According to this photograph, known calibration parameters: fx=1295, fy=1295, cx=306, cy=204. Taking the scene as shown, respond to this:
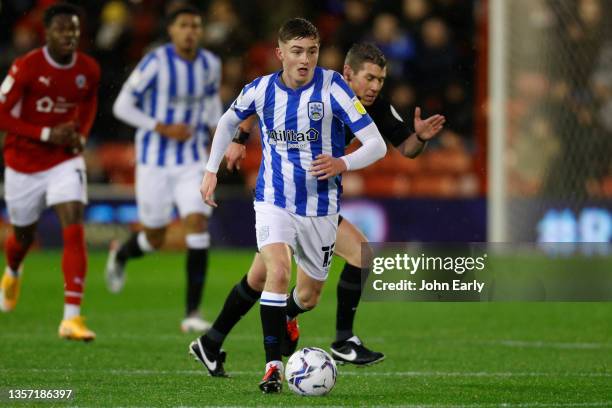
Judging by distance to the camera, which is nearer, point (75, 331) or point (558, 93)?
point (75, 331)

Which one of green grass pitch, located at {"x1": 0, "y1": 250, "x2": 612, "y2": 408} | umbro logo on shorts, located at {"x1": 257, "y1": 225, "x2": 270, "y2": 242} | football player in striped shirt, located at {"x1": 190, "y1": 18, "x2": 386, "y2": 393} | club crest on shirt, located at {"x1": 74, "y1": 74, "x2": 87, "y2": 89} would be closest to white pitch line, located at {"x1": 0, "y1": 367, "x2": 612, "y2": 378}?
green grass pitch, located at {"x1": 0, "y1": 250, "x2": 612, "y2": 408}

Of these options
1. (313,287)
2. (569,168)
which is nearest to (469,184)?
(569,168)

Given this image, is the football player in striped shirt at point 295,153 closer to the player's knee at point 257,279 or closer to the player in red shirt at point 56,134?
the player's knee at point 257,279

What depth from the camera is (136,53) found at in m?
18.7

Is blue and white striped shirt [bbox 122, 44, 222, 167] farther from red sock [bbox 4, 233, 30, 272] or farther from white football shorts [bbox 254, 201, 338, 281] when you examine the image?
white football shorts [bbox 254, 201, 338, 281]

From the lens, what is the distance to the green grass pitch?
20.8ft

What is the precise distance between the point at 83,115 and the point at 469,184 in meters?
8.23

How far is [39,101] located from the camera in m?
9.12

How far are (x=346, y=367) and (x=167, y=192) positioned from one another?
10.5 ft

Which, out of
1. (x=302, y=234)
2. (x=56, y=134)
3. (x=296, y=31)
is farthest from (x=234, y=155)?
(x=56, y=134)

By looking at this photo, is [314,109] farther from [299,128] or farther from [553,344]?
[553,344]

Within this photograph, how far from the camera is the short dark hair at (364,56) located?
295 inches

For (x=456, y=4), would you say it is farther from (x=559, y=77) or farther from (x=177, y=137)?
(x=177, y=137)

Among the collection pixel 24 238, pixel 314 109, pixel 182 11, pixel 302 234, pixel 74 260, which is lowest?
pixel 74 260
